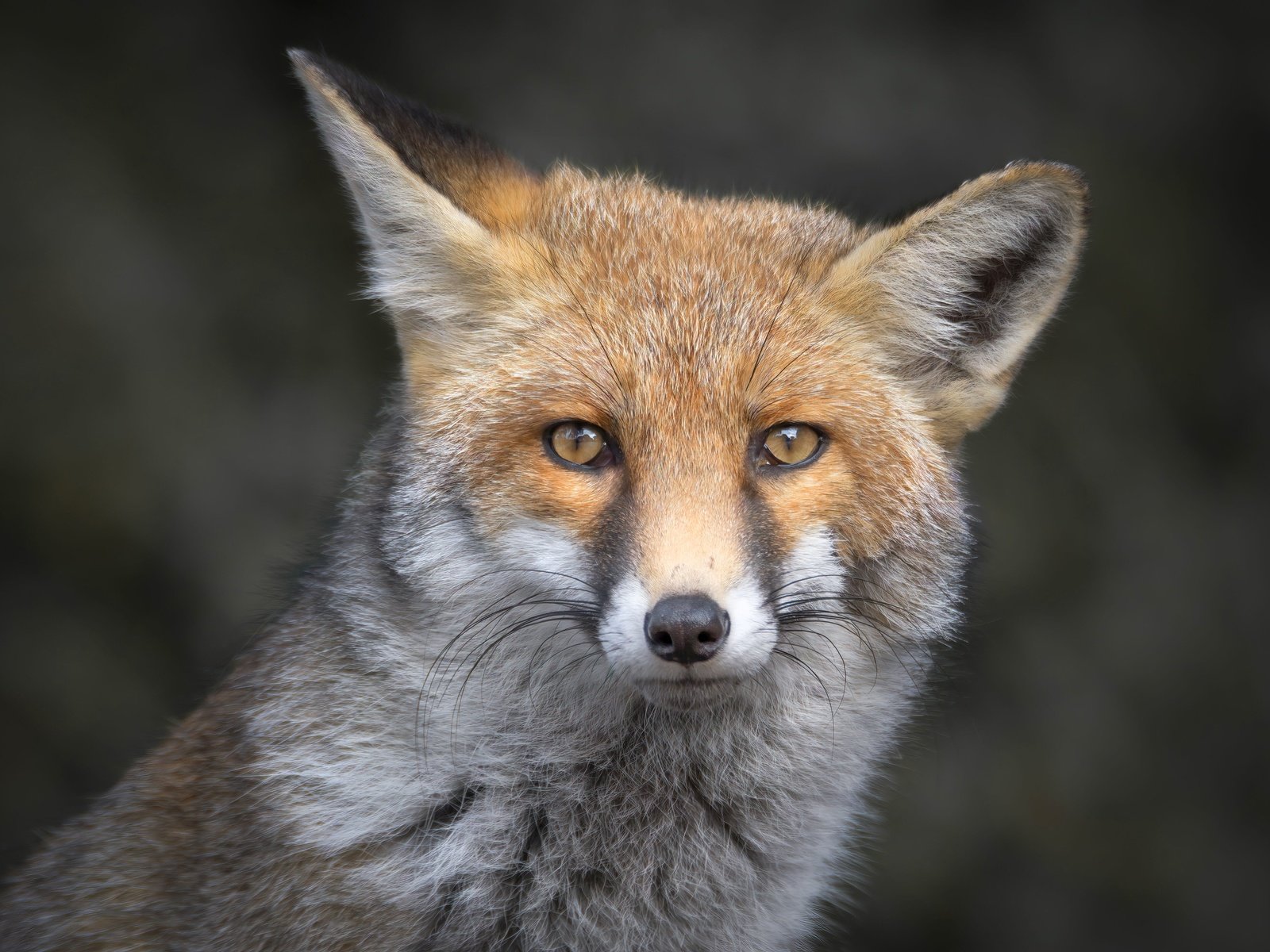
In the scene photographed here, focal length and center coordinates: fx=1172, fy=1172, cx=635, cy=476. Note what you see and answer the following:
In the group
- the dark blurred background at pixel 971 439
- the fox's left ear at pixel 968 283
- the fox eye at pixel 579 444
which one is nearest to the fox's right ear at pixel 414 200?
the fox eye at pixel 579 444

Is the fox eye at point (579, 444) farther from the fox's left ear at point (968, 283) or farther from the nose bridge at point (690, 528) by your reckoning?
the fox's left ear at point (968, 283)

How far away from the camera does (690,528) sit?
2.52m

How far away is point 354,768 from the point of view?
2.89m

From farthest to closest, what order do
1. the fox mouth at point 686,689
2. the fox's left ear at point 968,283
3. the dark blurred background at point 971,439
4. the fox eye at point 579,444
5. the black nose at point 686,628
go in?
the dark blurred background at point 971,439
the fox's left ear at point 968,283
the fox eye at point 579,444
the fox mouth at point 686,689
the black nose at point 686,628

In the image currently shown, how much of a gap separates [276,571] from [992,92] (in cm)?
427

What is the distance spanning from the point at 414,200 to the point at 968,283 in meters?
1.45

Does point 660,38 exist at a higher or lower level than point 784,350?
higher

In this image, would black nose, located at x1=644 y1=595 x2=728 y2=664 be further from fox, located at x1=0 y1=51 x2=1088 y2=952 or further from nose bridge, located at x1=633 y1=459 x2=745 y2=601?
fox, located at x1=0 y1=51 x2=1088 y2=952

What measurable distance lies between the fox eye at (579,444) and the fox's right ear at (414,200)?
0.46m

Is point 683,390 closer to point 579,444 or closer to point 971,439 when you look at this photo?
point 579,444

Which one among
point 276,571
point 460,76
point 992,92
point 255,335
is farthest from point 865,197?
point 276,571

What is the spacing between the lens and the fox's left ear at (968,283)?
2953 millimetres

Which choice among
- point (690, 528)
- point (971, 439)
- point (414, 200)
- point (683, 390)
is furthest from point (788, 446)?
point (971, 439)

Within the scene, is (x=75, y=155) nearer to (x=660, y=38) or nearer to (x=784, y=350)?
(x=660, y=38)
